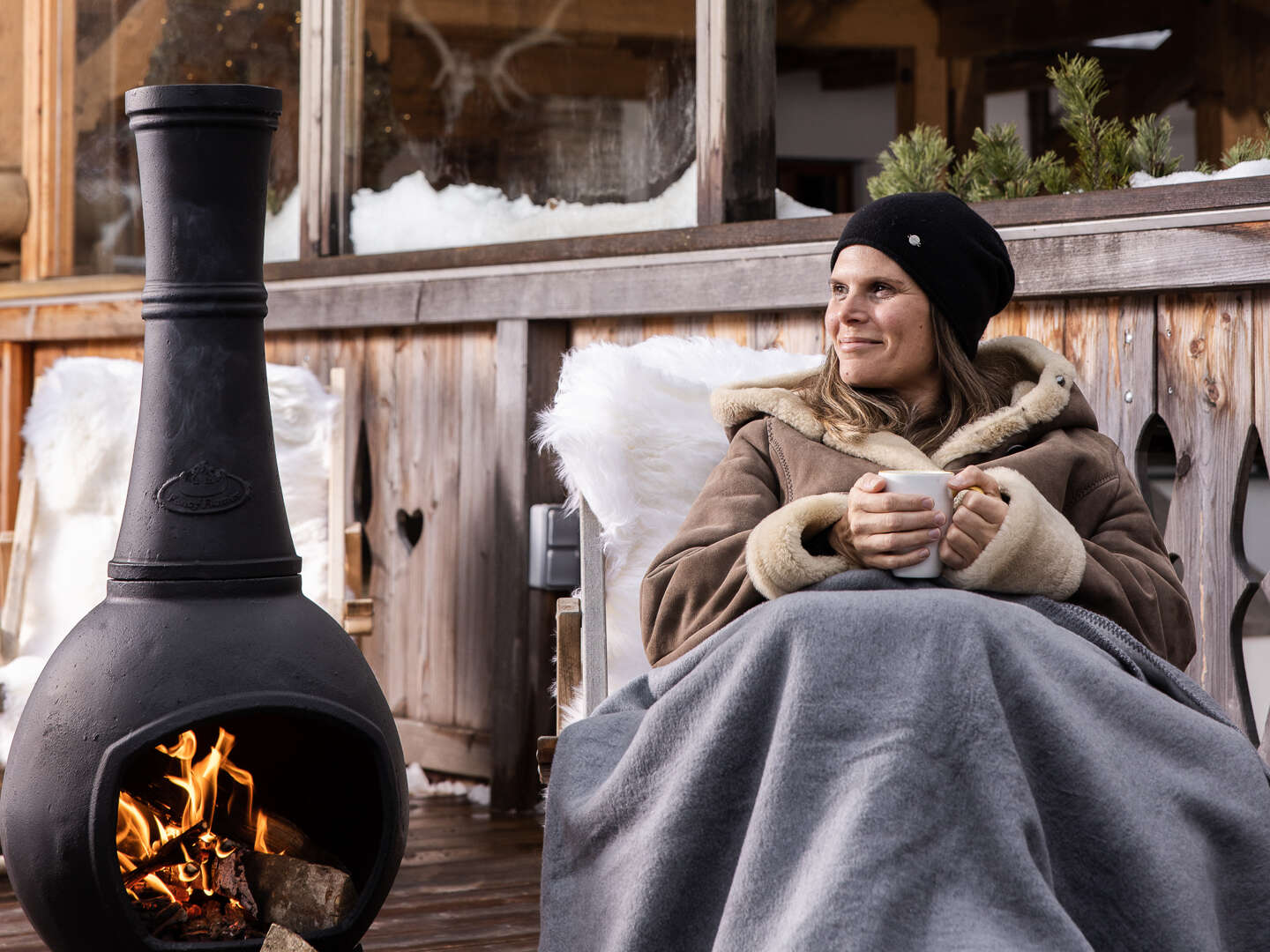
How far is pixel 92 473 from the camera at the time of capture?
393 cm

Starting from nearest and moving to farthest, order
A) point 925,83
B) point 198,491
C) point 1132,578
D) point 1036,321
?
1. point 1132,578
2. point 198,491
3. point 1036,321
4. point 925,83

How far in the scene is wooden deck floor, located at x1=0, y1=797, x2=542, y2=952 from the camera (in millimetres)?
2707

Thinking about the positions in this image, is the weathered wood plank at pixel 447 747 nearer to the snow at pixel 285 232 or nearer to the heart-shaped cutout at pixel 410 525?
the heart-shaped cutout at pixel 410 525

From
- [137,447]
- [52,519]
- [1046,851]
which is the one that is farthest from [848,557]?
[52,519]

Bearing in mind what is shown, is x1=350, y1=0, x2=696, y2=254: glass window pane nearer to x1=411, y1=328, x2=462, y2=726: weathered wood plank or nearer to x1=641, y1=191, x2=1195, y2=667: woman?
x1=411, y1=328, x2=462, y2=726: weathered wood plank

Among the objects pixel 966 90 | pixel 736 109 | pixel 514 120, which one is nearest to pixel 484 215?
pixel 514 120

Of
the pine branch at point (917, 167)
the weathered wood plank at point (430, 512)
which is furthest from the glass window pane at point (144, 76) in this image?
the pine branch at point (917, 167)

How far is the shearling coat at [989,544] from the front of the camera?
2.05 meters

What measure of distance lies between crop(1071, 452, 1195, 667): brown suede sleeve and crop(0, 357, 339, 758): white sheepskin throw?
A: 215 cm

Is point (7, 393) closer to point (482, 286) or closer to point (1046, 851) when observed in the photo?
point (482, 286)

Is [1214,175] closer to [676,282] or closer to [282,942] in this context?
[676,282]

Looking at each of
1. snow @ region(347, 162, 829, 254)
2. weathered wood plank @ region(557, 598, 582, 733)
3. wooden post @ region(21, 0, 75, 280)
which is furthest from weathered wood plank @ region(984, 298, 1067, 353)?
wooden post @ region(21, 0, 75, 280)

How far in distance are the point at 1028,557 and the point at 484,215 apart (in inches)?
97.8

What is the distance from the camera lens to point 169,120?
2229mm
